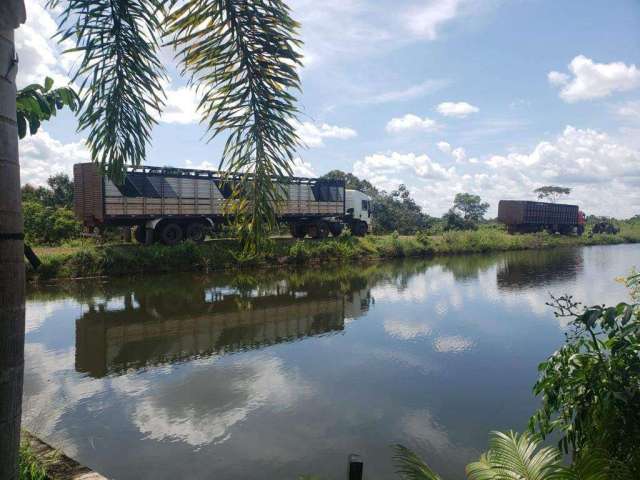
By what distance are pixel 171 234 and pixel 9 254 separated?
58.2ft

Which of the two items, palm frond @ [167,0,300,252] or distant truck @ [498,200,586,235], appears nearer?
palm frond @ [167,0,300,252]

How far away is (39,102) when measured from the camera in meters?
2.64

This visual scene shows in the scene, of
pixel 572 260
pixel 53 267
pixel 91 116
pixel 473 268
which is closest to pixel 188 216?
pixel 53 267

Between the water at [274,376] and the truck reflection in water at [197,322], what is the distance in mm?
50

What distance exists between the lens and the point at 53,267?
14633 mm

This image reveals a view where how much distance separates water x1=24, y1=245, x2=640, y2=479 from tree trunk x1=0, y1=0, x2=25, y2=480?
Answer: 315 centimetres

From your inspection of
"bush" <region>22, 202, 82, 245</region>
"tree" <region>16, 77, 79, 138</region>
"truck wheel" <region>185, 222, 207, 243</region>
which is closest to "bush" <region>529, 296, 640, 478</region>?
"tree" <region>16, 77, 79, 138</region>

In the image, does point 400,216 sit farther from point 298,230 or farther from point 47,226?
point 47,226

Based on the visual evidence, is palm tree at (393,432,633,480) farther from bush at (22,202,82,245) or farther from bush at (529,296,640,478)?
bush at (22,202,82,245)

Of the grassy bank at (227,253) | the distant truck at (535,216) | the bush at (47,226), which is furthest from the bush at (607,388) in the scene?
the distant truck at (535,216)

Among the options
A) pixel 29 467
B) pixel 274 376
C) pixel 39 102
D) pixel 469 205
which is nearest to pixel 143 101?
pixel 39 102

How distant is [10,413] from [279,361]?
6.17 meters

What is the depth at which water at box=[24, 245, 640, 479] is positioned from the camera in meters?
4.61

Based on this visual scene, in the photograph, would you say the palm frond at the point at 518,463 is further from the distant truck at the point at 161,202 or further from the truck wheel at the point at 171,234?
the truck wheel at the point at 171,234
